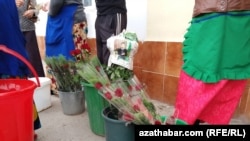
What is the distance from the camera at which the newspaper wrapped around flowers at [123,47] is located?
47.4 inches

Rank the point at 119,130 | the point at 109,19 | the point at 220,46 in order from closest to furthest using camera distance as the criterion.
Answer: the point at 220,46 < the point at 119,130 < the point at 109,19

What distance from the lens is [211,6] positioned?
2.43 feet

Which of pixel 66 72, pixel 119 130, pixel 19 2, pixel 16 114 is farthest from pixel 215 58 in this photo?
pixel 19 2

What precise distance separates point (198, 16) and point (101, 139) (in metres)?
0.88

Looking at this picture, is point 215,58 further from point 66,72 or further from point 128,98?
point 66,72

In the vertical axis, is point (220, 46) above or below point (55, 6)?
below

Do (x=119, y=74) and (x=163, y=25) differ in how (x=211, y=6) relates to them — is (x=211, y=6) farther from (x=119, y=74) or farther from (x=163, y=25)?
(x=163, y=25)

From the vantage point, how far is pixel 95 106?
4.21 ft

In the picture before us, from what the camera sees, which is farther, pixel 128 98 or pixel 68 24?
pixel 68 24

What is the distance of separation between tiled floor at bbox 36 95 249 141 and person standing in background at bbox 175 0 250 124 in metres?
0.66

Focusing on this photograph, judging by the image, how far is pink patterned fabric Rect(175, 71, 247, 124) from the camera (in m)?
0.81

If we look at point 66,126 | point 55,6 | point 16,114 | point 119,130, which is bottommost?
point 66,126

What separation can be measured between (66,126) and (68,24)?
2.69 feet

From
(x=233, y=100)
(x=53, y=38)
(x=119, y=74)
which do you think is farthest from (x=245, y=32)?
(x=53, y=38)
